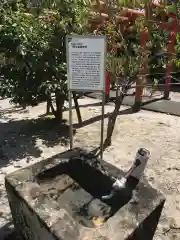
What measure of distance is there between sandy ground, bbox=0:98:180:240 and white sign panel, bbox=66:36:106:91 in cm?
154

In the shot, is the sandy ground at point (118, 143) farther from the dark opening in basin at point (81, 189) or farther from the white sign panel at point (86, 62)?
the white sign panel at point (86, 62)

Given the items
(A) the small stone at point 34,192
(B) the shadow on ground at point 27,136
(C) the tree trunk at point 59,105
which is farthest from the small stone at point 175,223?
(C) the tree trunk at point 59,105

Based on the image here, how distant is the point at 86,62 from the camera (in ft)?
11.2

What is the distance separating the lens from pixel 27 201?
2.29 meters

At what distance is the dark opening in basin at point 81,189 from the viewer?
2725 mm

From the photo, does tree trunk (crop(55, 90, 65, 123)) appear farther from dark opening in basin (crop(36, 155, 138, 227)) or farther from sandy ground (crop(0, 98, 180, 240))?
dark opening in basin (crop(36, 155, 138, 227))

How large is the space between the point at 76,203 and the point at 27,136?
2765mm

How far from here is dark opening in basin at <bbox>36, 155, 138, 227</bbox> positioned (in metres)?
2.72

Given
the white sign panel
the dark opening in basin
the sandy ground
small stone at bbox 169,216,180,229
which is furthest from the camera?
the sandy ground

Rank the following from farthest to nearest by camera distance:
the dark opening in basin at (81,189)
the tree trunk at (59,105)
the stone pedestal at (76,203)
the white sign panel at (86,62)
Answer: the tree trunk at (59,105) < the white sign panel at (86,62) < the dark opening in basin at (81,189) < the stone pedestal at (76,203)

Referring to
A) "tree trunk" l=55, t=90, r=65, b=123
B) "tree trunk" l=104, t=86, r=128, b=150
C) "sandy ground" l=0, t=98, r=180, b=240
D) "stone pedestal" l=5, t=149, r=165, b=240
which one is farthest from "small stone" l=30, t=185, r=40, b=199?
"tree trunk" l=55, t=90, r=65, b=123

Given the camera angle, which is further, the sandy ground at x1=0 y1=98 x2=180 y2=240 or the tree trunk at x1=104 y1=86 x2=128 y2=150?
the tree trunk at x1=104 y1=86 x2=128 y2=150

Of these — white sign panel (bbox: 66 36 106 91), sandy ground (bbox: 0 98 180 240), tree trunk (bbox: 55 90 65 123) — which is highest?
white sign panel (bbox: 66 36 106 91)

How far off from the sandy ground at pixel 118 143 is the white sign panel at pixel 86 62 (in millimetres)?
1540
